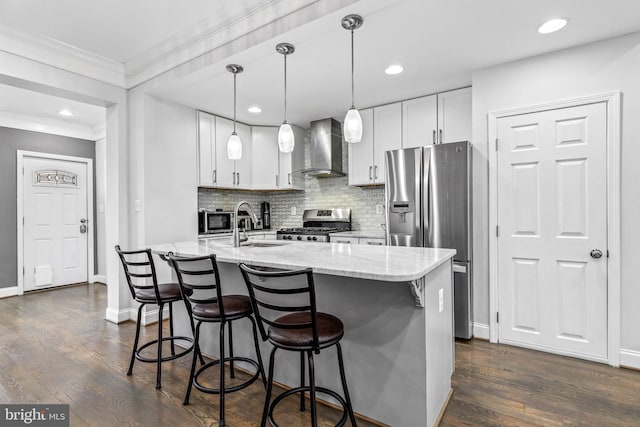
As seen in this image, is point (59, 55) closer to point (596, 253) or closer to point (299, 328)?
point (299, 328)

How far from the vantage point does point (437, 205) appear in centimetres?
313

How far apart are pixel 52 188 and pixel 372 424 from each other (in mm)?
5813

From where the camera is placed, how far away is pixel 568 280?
2.68 meters

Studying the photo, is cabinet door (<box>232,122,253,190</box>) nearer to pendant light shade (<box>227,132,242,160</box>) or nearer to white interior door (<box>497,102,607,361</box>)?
pendant light shade (<box>227,132,242,160</box>)

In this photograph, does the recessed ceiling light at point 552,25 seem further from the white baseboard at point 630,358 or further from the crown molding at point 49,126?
the crown molding at point 49,126

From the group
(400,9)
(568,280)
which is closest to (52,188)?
(400,9)

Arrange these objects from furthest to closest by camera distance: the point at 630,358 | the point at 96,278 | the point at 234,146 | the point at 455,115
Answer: the point at 96,278
the point at 455,115
the point at 234,146
the point at 630,358

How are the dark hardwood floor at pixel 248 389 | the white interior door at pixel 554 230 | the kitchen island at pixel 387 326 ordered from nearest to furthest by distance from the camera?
the kitchen island at pixel 387 326
the dark hardwood floor at pixel 248 389
the white interior door at pixel 554 230

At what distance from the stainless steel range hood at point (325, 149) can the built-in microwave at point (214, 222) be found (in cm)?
127

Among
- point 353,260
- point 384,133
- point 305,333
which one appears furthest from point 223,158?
point 305,333

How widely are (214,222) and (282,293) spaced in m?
3.23

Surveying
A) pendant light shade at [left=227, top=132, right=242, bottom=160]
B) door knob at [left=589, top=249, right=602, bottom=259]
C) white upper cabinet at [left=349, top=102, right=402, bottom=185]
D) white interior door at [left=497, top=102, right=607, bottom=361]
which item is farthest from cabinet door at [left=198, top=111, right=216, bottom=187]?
door knob at [left=589, top=249, right=602, bottom=259]

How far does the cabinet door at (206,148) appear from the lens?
4188 mm

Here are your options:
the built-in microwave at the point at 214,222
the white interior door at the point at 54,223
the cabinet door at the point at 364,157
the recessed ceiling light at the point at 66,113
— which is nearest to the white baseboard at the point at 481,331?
the cabinet door at the point at 364,157
